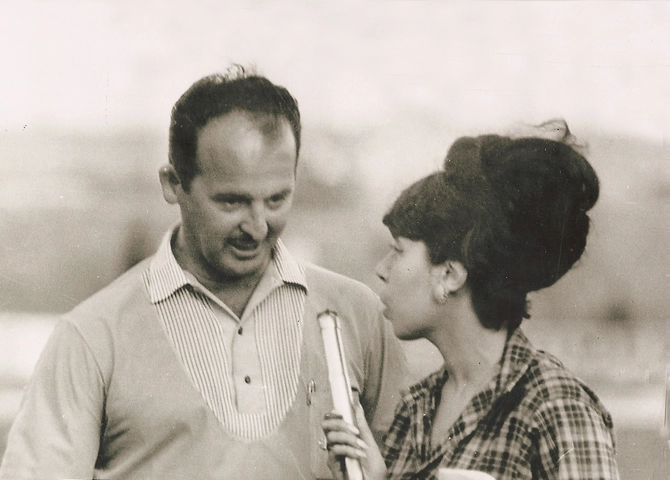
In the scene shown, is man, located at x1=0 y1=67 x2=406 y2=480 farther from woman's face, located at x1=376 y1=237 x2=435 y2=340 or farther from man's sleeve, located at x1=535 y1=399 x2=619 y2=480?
man's sleeve, located at x1=535 y1=399 x2=619 y2=480

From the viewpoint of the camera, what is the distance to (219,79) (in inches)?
70.4

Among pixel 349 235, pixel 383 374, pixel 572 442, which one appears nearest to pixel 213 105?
pixel 349 235

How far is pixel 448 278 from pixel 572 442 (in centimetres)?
40

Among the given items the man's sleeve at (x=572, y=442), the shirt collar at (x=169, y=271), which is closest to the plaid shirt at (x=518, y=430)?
the man's sleeve at (x=572, y=442)

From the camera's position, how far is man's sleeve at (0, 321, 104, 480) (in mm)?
1646

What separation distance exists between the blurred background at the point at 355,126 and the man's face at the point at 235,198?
0.22ft

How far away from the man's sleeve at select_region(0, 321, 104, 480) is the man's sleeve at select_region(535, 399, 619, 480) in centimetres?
85

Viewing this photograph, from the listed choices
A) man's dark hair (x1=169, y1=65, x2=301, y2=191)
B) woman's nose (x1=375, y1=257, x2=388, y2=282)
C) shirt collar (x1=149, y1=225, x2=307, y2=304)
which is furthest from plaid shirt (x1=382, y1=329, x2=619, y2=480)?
man's dark hair (x1=169, y1=65, x2=301, y2=191)

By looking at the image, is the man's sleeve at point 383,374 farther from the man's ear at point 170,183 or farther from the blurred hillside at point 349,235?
the man's ear at point 170,183

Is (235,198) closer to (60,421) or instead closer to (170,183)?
(170,183)

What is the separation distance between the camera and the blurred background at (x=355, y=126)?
5.89 feet

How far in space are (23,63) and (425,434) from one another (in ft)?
3.76

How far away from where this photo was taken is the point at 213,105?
1.76 metres

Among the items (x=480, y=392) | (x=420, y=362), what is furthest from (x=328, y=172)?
(x=480, y=392)
